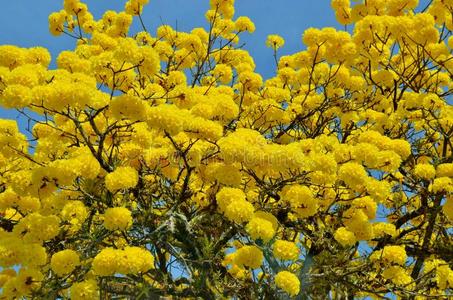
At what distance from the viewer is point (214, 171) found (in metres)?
4.51

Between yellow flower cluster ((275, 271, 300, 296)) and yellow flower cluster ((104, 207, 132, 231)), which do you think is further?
yellow flower cluster ((275, 271, 300, 296))

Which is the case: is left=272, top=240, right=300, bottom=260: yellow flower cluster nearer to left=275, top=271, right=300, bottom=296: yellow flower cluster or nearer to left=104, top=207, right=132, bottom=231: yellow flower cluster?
left=275, top=271, right=300, bottom=296: yellow flower cluster

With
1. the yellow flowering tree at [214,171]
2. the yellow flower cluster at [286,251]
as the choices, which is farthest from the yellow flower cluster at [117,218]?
the yellow flower cluster at [286,251]

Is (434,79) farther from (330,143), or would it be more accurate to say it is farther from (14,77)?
(14,77)

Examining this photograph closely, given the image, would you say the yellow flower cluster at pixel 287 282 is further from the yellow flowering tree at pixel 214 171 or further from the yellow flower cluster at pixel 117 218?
the yellow flower cluster at pixel 117 218

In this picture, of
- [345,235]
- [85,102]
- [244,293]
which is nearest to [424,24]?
[345,235]

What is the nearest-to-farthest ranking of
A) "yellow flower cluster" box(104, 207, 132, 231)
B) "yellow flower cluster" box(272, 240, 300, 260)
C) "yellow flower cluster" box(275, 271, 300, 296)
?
1. "yellow flower cluster" box(104, 207, 132, 231)
2. "yellow flower cluster" box(275, 271, 300, 296)
3. "yellow flower cluster" box(272, 240, 300, 260)

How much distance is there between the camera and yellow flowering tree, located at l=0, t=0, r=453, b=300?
13.7 feet

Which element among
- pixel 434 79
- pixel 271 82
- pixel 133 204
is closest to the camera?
pixel 133 204

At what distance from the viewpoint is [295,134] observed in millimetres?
6965

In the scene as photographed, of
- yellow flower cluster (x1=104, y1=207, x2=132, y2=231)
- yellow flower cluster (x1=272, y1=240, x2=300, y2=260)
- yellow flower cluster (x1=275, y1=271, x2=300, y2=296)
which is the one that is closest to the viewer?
yellow flower cluster (x1=104, y1=207, x2=132, y2=231)

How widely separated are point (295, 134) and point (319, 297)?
1.96m

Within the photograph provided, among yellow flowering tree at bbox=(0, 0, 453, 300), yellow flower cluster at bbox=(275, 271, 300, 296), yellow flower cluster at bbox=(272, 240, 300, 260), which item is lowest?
yellow flower cluster at bbox=(275, 271, 300, 296)

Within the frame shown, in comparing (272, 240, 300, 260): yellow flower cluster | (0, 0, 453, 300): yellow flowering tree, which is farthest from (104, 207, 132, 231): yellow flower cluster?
(272, 240, 300, 260): yellow flower cluster
